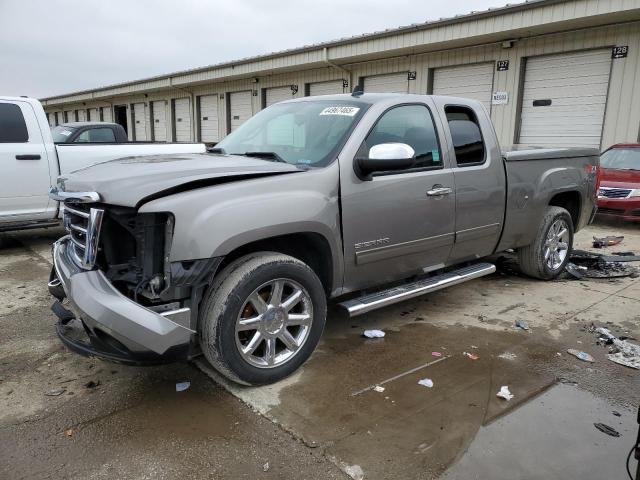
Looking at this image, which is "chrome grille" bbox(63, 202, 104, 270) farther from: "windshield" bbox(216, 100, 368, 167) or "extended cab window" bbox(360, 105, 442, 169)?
"extended cab window" bbox(360, 105, 442, 169)

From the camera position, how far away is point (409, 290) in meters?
4.06

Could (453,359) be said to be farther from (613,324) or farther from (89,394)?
(89,394)

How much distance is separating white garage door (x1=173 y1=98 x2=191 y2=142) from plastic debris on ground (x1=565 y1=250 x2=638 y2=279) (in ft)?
68.8

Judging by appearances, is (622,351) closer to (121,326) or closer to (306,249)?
(306,249)

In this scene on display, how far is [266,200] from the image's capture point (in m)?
3.11

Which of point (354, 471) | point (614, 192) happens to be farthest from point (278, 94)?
point (354, 471)

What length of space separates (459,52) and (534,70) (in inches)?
82.8

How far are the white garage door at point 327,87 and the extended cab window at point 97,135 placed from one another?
8460 millimetres

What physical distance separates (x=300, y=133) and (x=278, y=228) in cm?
113

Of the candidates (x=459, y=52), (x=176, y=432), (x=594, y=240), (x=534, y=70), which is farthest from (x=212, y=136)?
(x=176, y=432)

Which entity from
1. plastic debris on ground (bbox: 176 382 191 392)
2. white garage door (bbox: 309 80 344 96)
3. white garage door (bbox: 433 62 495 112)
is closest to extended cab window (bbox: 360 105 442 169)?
plastic debris on ground (bbox: 176 382 191 392)

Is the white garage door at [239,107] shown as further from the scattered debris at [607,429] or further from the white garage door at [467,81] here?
the scattered debris at [607,429]

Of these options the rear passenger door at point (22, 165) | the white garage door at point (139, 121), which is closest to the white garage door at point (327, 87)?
the rear passenger door at point (22, 165)

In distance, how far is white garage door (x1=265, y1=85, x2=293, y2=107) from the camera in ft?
62.2
